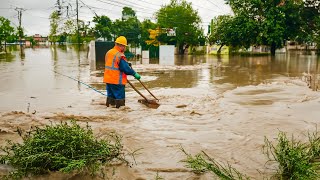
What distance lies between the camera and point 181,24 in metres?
49.5

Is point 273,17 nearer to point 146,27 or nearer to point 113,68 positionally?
point 146,27

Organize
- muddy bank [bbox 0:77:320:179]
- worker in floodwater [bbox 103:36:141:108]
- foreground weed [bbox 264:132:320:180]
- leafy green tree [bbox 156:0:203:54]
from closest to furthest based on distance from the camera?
1. foreground weed [bbox 264:132:320:180]
2. muddy bank [bbox 0:77:320:179]
3. worker in floodwater [bbox 103:36:141:108]
4. leafy green tree [bbox 156:0:203:54]

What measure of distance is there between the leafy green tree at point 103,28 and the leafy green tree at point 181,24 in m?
9.27

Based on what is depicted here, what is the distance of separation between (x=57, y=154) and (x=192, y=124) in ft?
9.83

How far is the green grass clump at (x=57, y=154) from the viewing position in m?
2.96

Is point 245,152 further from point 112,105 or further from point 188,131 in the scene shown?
point 112,105

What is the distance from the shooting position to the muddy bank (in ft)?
12.2

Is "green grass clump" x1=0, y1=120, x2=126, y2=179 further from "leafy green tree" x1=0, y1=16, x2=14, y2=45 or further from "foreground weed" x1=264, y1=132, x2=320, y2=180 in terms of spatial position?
"leafy green tree" x1=0, y1=16, x2=14, y2=45

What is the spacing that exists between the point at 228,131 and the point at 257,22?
28.9 m

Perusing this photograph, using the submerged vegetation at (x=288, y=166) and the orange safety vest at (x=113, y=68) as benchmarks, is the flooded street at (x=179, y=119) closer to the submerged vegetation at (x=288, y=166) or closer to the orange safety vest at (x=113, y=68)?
the submerged vegetation at (x=288, y=166)

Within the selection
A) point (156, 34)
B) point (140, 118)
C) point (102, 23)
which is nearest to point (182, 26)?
point (156, 34)

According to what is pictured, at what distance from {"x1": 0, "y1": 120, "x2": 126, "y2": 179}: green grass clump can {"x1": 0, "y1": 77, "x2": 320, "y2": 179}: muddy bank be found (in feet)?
0.49

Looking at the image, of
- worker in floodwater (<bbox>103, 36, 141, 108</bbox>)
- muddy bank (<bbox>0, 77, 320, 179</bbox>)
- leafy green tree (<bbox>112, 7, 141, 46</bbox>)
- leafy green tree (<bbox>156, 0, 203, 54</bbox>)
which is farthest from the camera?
leafy green tree (<bbox>156, 0, 203, 54</bbox>)

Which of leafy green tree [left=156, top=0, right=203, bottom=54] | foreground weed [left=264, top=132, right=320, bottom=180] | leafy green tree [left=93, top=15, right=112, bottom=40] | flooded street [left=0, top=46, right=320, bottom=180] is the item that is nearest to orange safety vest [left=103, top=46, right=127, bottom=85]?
flooded street [left=0, top=46, right=320, bottom=180]
